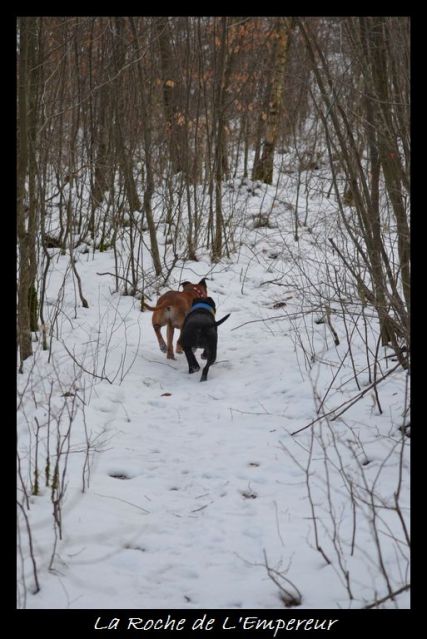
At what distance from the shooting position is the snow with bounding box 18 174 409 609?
3.15m

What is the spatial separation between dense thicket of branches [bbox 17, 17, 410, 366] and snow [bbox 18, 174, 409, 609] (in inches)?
36.1

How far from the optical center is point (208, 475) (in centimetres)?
457

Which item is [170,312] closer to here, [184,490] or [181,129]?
[184,490]

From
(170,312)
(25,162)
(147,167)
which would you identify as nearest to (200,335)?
(170,312)

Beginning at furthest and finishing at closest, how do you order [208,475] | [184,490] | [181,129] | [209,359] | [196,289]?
[181,129] < [196,289] < [209,359] < [208,475] < [184,490]

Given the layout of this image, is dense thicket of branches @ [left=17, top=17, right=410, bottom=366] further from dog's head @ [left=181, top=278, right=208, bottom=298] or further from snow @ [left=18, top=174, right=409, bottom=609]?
dog's head @ [left=181, top=278, right=208, bottom=298]

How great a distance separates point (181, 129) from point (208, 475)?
9.31 m

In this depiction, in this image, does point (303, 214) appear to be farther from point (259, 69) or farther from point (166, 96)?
point (259, 69)

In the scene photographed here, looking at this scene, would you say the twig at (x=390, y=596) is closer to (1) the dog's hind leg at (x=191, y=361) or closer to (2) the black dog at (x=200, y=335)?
(2) the black dog at (x=200, y=335)

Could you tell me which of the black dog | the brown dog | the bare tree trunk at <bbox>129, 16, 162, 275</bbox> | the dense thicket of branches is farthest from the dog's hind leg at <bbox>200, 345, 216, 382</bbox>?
the bare tree trunk at <bbox>129, 16, 162, 275</bbox>
